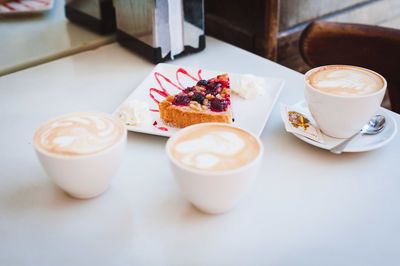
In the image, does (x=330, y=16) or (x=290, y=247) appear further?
(x=330, y=16)

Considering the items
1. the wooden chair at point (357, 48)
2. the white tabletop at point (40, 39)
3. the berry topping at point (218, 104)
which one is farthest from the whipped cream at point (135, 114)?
the wooden chair at point (357, 48)

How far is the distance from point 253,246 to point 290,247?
0.06m

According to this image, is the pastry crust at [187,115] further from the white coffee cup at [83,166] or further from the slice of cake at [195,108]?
the white coffee cup at [83,166]

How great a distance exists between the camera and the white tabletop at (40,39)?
121 centimetres

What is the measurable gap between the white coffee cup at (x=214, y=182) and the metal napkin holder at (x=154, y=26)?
0.58m

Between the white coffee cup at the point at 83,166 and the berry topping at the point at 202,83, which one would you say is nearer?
the white coffee cup at the point at 83,166

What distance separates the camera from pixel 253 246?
23.5 inches

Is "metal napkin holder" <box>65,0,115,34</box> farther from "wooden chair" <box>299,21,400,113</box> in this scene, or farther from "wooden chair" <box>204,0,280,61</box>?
"wooden chair" <box>299,21,400,113</box>

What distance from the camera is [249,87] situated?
0.97 m

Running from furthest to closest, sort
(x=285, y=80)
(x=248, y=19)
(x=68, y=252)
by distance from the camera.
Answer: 1. (x=248, y=19)
2. (x=285, y=80)
3. (x=68, y=252)

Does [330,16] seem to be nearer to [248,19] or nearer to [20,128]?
[248,19]

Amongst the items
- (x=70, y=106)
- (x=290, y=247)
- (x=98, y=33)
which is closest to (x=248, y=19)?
(x=98, y=33)

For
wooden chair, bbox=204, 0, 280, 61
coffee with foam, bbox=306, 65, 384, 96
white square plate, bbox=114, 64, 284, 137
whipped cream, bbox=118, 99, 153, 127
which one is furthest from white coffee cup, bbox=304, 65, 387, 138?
wooden chair, bbox=204, 0, 280, 61

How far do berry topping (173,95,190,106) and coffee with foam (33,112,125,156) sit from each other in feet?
0.75
